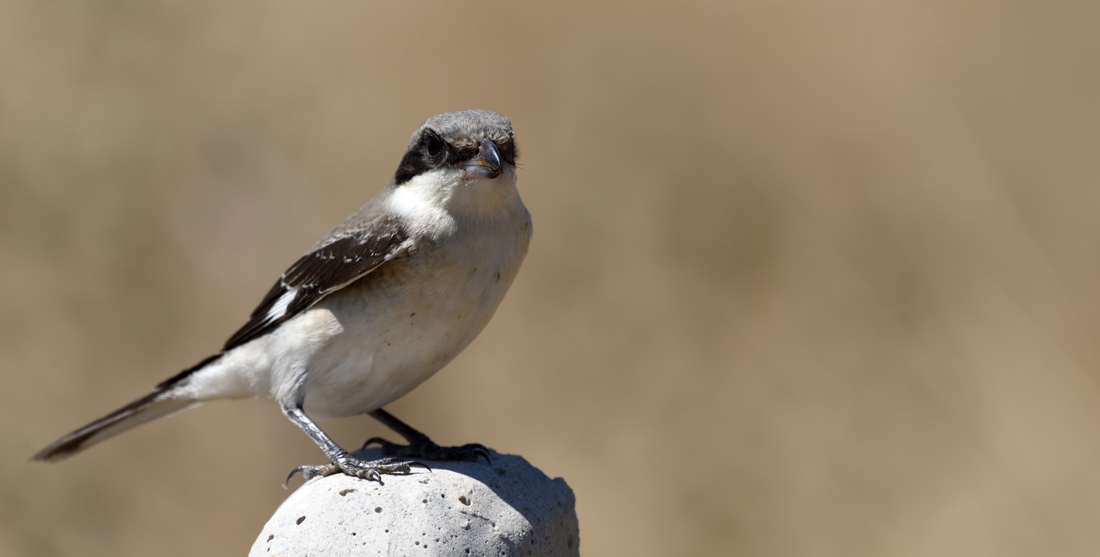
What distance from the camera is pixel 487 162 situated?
4.60 m

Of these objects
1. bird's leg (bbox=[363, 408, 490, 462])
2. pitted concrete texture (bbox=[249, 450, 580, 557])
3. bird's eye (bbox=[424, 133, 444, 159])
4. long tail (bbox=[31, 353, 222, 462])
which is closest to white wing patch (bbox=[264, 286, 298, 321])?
long tail (bbox=[31, 353, 222, 462])

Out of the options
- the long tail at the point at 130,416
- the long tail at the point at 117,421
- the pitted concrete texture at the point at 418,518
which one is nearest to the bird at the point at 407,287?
the pitted concrete texture at the point at 418,518

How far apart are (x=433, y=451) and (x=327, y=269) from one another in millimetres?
1048

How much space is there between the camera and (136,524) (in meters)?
10.2

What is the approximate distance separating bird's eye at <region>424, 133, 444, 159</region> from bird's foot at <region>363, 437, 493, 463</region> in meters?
1.38

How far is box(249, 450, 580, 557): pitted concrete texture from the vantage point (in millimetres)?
3977

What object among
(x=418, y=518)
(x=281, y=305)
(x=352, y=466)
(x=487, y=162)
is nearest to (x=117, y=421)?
(x=281, y=305)

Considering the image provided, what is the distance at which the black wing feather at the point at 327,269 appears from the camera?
15.9 ft

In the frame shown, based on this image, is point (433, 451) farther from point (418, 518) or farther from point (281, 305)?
point (281, 305)

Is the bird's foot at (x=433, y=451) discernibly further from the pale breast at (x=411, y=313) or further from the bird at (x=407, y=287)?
the pale breast at (x=411, y=313)

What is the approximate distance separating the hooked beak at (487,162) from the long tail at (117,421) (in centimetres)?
244

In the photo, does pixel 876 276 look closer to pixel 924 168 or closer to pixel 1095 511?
pixel 924 168

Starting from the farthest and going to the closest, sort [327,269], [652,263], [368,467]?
1. [652,263]
2. [327,269]
3. [368,467]

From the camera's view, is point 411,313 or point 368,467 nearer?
point 368,467
